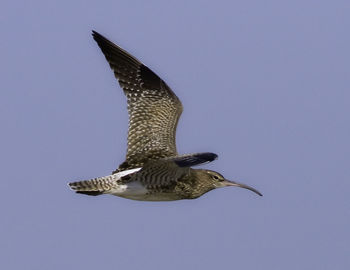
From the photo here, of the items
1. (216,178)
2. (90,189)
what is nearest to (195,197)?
(216,178)

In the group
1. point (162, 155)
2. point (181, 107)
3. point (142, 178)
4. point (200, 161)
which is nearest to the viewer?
point (200, 161)

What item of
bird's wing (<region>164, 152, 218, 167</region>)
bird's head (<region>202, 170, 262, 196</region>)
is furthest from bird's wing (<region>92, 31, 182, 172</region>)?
bird's wing (<region>164, 152, 218, 167</region>)

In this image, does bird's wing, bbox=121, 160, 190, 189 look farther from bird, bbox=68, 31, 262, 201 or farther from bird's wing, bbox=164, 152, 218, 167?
bird's wing, bbox=164, 152, 218, 167

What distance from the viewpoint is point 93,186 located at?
16.6 metres

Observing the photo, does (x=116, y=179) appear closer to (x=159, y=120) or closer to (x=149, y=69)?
(x=159, y=120)

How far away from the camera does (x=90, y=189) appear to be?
16578 mm

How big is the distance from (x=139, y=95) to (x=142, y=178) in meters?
3.34

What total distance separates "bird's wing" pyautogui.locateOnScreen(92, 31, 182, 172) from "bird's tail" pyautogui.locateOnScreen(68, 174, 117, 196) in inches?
39.9

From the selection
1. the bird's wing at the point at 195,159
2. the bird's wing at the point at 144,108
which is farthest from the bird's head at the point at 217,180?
the bird's wing at the point at 195,159

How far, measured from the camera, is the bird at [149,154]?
16531mm

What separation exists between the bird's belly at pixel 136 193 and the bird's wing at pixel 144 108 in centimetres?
104

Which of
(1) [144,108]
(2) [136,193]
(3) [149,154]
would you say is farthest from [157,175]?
(1) [144,108]

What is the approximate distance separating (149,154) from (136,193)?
1450mm

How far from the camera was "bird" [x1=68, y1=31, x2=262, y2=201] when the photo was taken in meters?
16.5
